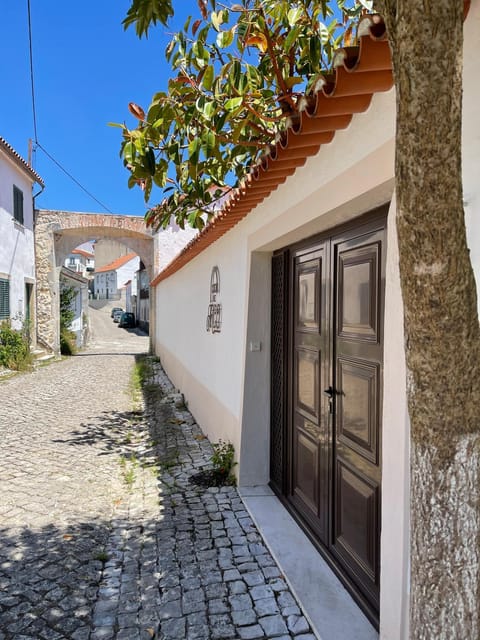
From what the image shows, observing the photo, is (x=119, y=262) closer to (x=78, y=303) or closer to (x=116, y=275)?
(x=116, y=275)

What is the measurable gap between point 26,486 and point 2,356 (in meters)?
9.57

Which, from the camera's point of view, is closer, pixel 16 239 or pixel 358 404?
pixel 358 404

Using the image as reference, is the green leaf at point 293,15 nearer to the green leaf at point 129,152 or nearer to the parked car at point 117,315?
the green leaf at point 129,152

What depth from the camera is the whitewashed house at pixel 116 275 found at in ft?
170

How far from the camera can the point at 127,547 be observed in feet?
11.4

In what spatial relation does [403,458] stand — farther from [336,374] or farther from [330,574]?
[330,574]

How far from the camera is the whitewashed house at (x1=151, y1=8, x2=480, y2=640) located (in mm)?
2010

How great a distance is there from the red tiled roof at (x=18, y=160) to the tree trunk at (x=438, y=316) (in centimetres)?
1515

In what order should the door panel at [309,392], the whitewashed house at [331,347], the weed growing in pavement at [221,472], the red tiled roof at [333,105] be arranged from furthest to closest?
the weed growing in pavement at [221,472] → the door panel at [309,392] → the whitewashed house at [331,347] → the red tiled roof at [333,105]

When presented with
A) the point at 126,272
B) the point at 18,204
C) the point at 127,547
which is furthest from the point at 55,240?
the point at 126,272

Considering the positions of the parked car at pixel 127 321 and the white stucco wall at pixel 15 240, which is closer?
the white stucco wall at pixel 15 240

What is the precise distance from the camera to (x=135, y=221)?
711 inches

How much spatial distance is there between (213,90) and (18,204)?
1469 cm

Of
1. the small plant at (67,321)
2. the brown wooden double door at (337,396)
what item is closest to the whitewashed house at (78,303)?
the small plant at (67,321)
